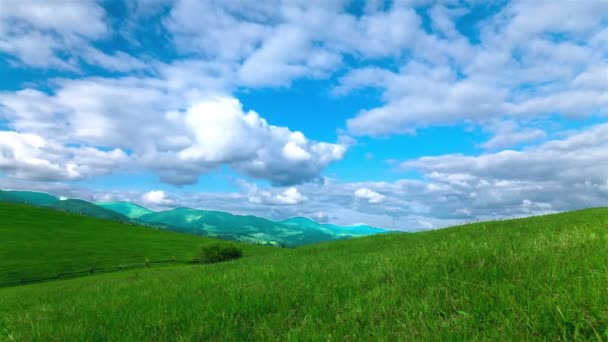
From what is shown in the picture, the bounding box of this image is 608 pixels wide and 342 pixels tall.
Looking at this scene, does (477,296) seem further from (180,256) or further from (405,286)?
(180,256)

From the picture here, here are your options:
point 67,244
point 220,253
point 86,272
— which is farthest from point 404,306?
point 67,244

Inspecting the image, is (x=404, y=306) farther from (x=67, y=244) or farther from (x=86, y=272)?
(x=67, y=244)

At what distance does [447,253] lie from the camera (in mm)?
7664

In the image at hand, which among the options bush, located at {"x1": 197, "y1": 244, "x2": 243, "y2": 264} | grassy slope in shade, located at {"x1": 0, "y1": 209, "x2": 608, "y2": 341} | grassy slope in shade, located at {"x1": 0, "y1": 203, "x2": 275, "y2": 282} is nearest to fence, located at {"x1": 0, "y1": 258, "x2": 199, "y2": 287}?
grassy slope in shade, located at {"x1": 0, "y1": 203, "x2": 275, "y2": 282}

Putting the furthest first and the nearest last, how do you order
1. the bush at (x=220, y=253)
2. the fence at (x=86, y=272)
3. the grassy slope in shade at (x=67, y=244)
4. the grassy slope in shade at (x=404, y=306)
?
the grassy slope in shade at (x=67, y=244)
the bush at (x=220, y=253)
the fence at (x=86, y=272)
the grassy slope in shade at (x=404, y=306)

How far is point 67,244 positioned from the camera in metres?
93.5

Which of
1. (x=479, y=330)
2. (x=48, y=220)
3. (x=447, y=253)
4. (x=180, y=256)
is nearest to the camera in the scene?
(x=479, y=330)

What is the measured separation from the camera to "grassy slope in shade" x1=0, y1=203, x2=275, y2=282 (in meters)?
71.9

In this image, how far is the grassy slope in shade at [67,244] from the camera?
71.9 metres

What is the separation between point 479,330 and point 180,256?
319ft

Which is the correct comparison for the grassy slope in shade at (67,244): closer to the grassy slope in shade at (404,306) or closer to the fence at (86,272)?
the fence at (86,272)

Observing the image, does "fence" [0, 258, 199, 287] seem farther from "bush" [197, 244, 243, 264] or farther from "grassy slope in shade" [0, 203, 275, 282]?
"bush" [197, 244, 243, 264]

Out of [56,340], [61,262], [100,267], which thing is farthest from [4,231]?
[56,340]

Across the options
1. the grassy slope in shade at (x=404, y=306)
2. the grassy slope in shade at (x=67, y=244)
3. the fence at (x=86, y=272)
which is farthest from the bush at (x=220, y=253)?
the grassy slope in shade at (x=404, y=306)
